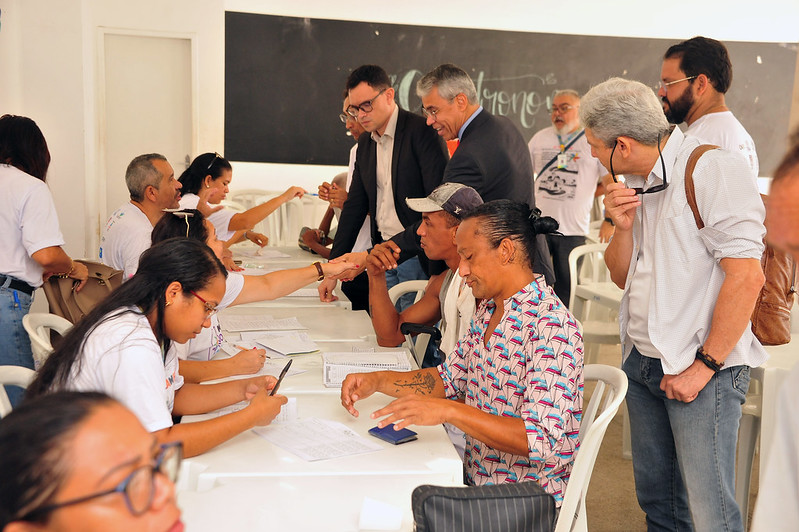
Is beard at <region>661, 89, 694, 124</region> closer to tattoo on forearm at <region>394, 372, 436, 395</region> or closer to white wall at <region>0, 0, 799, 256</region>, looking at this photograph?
tattoo on forearm at <region>394, 372, 436, 395</region>

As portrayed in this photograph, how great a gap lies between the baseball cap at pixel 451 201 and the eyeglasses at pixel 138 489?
194cm

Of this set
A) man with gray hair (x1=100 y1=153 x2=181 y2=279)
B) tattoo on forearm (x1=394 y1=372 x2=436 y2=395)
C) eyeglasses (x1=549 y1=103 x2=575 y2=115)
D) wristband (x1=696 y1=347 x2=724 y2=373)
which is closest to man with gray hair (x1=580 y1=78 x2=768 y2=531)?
wristband (x1=696 y1=347 x2=724 y2=373)

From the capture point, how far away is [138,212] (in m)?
3.68

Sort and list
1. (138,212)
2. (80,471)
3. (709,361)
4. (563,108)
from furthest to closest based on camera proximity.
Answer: (563,108) → (138,212) → (709,361) → (80,471)

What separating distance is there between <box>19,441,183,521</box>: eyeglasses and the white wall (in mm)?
5538

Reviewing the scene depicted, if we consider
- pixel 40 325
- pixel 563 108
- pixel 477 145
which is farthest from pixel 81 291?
pixel 563 108

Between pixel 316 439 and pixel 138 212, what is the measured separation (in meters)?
2.18

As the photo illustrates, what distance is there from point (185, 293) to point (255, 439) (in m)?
0.40

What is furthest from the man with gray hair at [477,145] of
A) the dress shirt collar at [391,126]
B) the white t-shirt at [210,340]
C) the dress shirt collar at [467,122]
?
the white t-shirt at [210,340]

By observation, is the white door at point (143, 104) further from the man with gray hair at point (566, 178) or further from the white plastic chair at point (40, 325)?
the white plastic chair at point (40, 325)

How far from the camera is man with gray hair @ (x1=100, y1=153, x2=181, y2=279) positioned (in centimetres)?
354

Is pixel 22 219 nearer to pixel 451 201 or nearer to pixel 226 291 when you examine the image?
pixel 226 291

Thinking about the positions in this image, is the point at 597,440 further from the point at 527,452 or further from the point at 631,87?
the point at 631,87

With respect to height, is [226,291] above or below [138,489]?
below
